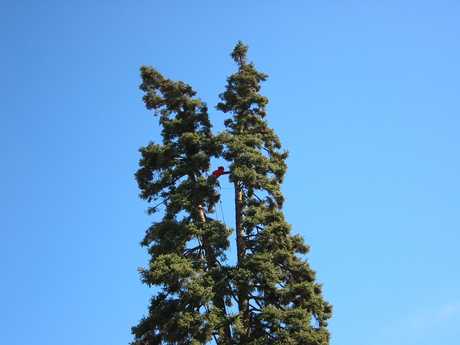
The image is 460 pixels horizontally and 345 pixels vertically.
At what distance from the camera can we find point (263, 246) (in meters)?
24.7

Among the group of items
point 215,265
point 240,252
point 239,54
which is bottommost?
point 215,265

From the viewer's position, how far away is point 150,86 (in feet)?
96.4

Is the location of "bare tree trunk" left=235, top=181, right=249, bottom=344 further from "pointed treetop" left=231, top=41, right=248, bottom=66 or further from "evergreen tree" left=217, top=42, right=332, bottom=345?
"pointed treetop" left=231, top=41, right=248, bottom=66

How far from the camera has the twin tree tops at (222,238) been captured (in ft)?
74.0

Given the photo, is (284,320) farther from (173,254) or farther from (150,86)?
(150,86)

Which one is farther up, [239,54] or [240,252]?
[239,54]

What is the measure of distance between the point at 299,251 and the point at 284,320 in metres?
4.34

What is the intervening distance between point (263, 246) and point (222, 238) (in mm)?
1571

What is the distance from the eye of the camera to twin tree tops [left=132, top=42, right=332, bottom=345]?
22547 millimetres

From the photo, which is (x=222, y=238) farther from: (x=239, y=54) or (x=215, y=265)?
(x=239, y=54)

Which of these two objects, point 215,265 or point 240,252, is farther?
point 240,252

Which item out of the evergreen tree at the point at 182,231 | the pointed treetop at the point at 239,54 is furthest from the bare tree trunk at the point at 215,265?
the pointed treetop at the point at 239,54

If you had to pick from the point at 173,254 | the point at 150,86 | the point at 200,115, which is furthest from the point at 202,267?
the point at 150,86

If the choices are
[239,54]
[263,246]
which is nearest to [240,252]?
[263,246]
